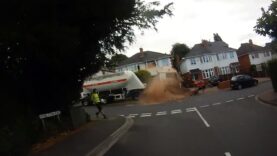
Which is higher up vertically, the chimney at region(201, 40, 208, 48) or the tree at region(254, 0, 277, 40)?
the chimney at region(201, 40, 208, 48)

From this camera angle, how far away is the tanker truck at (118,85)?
49453 millimetres

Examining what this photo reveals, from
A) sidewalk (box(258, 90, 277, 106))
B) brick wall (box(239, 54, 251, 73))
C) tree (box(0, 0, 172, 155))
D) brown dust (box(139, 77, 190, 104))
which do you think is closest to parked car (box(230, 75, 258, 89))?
brown dust (box(139, 77, 190, 104))

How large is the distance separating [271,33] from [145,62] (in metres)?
75.3

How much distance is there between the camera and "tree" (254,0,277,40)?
2197cm

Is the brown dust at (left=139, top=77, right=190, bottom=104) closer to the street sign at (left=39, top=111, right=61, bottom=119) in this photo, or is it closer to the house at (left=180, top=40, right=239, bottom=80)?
the street sign at (left=39, top=111, right=61, bottom=119)

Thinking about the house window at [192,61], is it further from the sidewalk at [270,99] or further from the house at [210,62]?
the sidewalk at [270,99]

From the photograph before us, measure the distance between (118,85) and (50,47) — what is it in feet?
112

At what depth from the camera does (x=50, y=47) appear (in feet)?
52.1

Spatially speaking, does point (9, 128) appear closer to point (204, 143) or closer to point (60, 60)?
point (60, 60)

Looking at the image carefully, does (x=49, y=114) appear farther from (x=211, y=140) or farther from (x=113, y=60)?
(x=211, y=140)

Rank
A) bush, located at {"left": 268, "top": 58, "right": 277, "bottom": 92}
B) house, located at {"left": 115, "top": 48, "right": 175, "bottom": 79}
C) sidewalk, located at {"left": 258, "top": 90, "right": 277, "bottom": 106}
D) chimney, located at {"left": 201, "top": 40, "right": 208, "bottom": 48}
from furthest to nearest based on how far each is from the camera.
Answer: house, located at {"left": 115, "top": 48, "right": 175, "bottom": 79}, chimney, located at {"left": 201, "top": 40, "right": 208, "bottom": 48}, bush, located at {"left": 268, "top": 58, "right": 277, "bottom": 92}, sidewalk, located at {"left": 258, "top": 90, "right": 277, "bottom": 106}

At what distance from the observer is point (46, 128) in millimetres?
19766

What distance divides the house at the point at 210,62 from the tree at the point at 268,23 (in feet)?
220

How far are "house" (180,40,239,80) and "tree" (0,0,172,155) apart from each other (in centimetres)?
6613
